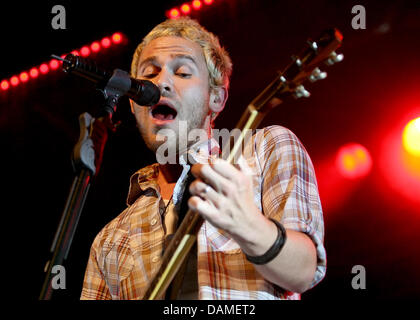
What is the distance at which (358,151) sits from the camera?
317cm

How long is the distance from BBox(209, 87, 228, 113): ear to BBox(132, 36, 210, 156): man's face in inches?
2.4

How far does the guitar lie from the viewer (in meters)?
1.11

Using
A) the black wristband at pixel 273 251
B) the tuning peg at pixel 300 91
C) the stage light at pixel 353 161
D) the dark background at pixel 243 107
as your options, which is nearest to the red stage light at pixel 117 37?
the dark background at pixel 243 107

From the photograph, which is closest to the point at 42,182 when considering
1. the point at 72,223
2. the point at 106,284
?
the point at 106,284

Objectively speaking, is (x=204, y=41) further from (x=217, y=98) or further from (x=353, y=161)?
(x=353, y=161)

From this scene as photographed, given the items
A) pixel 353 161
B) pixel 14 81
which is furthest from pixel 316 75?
pixel 14 81

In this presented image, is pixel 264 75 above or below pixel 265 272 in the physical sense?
above

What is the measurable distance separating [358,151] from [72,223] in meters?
2.48

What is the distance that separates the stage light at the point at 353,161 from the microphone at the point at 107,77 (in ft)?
6.84

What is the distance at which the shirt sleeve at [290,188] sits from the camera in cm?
139

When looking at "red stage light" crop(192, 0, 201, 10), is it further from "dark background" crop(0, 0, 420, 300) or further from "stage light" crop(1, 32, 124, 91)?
"stage light" crop(1, 32, 124, 91)

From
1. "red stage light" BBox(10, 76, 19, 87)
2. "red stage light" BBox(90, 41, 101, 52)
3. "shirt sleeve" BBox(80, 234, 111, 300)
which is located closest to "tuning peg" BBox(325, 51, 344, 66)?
"shirt sleeve" BBox(80, 234, 111, 300)

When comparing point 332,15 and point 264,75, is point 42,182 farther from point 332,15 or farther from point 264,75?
point 332,15

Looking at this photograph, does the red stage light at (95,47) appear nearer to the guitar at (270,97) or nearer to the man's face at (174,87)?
the man's face at (174,87)
